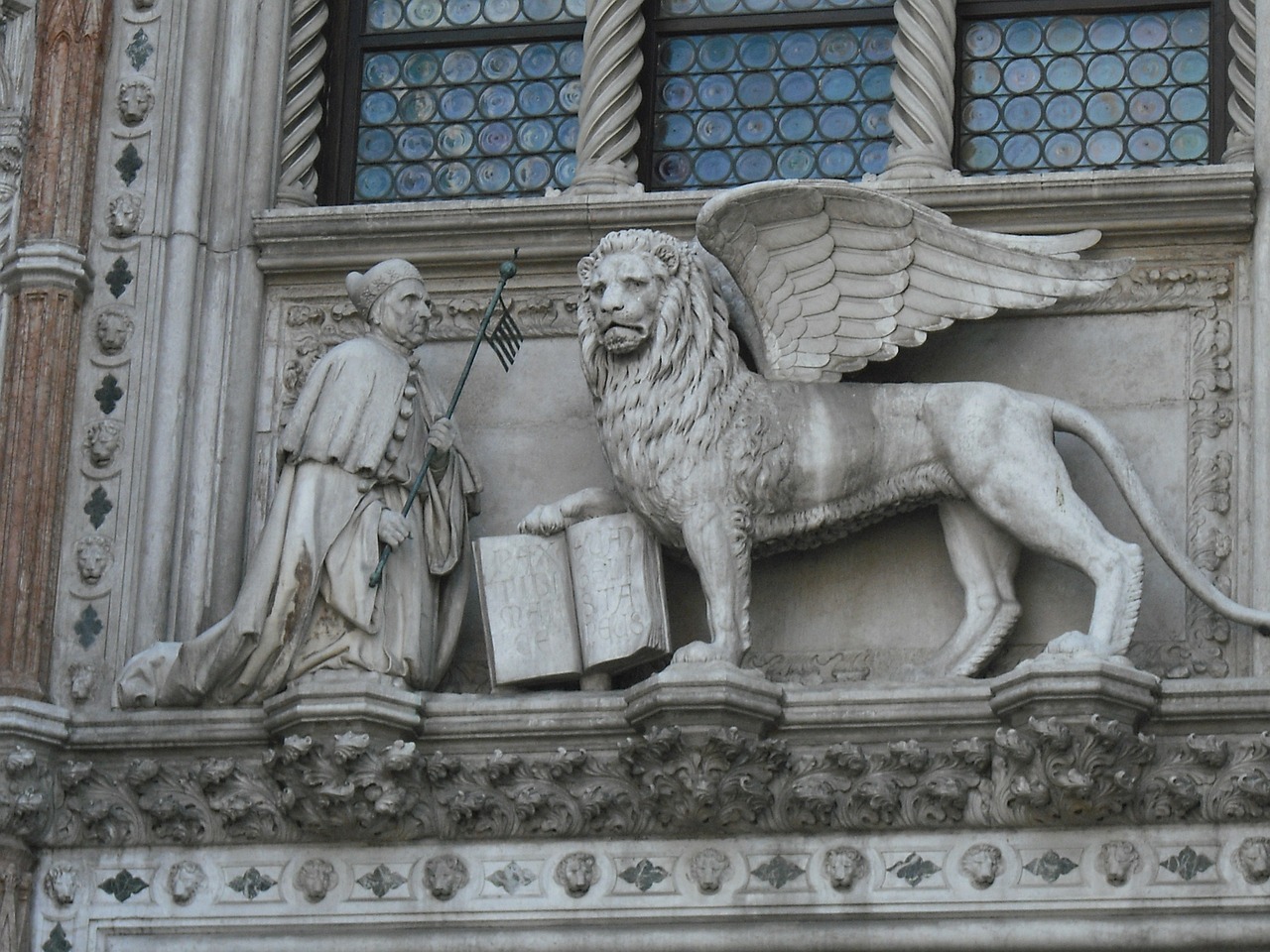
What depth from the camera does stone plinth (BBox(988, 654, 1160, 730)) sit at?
36.1 feet

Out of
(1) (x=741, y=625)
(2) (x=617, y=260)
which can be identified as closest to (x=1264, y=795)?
(1) (x=741, y=625)

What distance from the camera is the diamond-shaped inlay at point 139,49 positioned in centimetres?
1312

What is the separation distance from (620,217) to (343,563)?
1742 mm

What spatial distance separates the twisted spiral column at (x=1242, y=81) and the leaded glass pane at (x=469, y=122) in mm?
2573

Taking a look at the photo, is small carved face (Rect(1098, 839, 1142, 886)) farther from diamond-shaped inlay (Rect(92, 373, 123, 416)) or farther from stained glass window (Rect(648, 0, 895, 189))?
diamond-shaped inlay (Rect(92, 373, 123, 416))

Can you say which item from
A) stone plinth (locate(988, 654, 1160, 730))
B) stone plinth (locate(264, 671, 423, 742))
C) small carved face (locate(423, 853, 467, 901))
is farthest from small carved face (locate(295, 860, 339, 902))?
stone plinth (locate(988, 654, 1160, 730))

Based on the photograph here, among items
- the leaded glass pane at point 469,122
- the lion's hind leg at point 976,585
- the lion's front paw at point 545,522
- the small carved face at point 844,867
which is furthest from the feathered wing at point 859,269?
the small carved face at point 844,867

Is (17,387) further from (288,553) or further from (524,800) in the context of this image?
(524,800)

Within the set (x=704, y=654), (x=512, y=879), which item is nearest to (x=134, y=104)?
(x=704, y=654)

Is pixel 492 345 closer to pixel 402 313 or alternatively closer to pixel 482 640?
pixel 402 313

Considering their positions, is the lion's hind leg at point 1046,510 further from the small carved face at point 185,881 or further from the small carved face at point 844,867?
the small carved face at point 185,881

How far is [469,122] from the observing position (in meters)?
13.3

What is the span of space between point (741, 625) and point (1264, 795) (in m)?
1.89

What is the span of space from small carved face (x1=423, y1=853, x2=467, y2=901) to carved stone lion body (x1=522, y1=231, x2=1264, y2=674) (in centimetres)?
120
